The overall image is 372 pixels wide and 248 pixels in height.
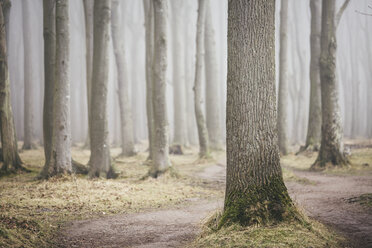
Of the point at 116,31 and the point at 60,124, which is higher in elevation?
the point at 116,31

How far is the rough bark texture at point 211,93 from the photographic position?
69.3ft

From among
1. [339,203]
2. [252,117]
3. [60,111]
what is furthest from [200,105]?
[252,117]

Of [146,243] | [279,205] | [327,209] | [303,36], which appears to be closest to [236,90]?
[279,205]

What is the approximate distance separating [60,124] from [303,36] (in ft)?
105

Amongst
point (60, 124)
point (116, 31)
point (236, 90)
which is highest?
point (116, 31)

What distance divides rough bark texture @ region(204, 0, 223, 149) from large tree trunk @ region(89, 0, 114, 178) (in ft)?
35.8

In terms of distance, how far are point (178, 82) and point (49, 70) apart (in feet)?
47.0

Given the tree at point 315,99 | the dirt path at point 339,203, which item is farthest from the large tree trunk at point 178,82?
the dirt path at point 339,203

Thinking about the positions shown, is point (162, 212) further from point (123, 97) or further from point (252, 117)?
point (123, 97)

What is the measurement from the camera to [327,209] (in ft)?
20.9

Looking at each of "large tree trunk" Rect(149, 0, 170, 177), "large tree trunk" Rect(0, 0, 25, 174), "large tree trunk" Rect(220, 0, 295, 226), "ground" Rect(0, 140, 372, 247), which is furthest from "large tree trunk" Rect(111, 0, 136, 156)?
"large tree trunk" Rect(220, 0, 295, 226)

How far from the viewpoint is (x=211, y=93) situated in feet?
71.6

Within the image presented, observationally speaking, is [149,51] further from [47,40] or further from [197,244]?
[197,244]

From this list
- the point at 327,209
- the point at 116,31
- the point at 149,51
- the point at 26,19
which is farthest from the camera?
the point at 26,19
